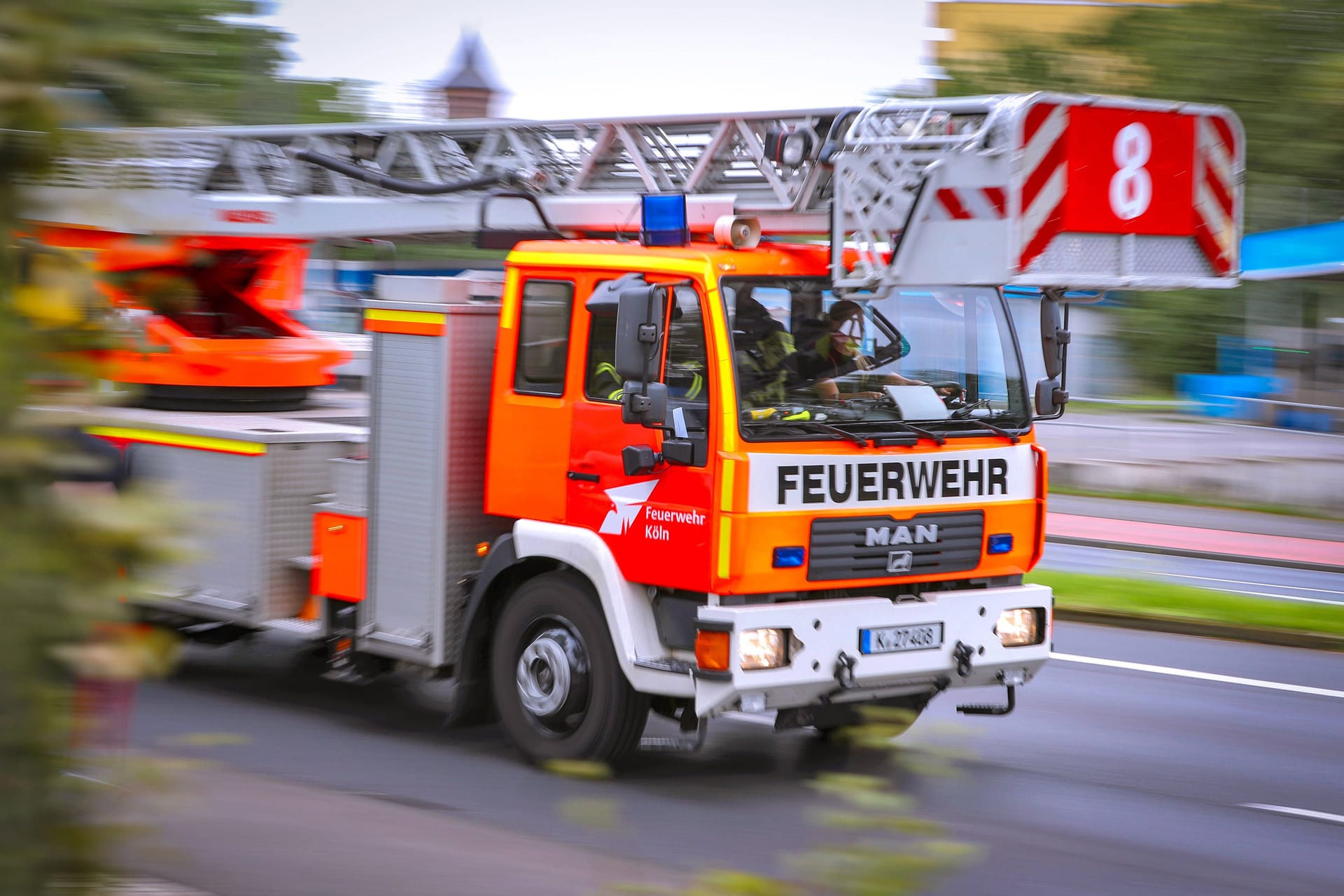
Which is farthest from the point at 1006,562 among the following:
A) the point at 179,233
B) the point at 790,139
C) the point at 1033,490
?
the point at 179,233

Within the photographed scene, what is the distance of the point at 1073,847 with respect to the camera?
597 cm

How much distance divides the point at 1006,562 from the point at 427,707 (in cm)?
329

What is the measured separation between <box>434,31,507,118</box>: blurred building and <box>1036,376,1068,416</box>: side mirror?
84106 millimetres

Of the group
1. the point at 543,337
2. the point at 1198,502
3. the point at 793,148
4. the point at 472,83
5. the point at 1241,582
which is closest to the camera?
the point at 793,148

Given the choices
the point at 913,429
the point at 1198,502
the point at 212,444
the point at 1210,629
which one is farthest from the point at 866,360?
the point at 1198,502

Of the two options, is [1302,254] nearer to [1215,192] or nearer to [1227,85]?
[1227,85]

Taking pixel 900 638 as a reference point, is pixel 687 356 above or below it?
above

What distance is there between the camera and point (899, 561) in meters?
6.63

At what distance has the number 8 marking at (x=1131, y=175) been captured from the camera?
5934 millimetres

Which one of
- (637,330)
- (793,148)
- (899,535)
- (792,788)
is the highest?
(793,148)

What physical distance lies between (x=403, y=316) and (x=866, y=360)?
227 cm

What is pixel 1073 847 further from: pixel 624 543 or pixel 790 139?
pixel 790 139

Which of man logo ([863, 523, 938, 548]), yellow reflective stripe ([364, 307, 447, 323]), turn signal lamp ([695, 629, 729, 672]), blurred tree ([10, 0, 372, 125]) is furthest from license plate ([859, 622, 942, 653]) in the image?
blurred tree ([10, 0, 372, 125])

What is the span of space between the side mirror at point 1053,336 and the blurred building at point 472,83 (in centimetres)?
8409
